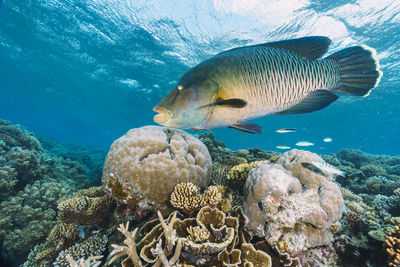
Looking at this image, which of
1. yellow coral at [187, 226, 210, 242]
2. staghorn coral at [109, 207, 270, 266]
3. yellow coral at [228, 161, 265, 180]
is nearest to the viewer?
staghorn coral at [109, 207, 270, 266]

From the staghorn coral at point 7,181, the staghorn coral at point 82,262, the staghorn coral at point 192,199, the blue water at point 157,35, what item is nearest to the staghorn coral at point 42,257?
the staghorn coral at point 82,262

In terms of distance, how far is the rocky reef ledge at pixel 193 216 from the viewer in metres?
2.30

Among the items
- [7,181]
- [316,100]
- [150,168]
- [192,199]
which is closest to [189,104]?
[316,100]

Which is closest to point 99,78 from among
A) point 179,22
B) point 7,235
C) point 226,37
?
point 179,22

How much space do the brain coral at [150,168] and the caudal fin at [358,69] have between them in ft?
9.60

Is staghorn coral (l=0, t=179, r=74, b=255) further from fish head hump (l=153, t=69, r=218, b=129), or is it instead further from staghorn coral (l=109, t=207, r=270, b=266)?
fish head hump (l=153, t=69, r=218, b=129)

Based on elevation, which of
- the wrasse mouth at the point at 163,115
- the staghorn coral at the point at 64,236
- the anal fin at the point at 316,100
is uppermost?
the wrasse mouth at the point at 163,115

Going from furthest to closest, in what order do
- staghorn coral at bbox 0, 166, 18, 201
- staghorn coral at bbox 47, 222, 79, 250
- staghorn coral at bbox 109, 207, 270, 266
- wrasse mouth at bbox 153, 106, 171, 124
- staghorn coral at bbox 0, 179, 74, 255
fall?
staghorn coral at bbox 0, 166, 18, 201, staghorn coral at bbox 0, 179, 74, 255, staghorn coral at bbox 47, 222, 79, 250, staghorn coral at bbox 109, 207, 270, 266, wrasse mouth at bbox 153, 106, 171, 124

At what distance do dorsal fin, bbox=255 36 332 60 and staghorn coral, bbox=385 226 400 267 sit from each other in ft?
8.98

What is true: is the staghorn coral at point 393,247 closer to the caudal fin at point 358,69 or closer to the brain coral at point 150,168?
the caudal fin at point 358,69

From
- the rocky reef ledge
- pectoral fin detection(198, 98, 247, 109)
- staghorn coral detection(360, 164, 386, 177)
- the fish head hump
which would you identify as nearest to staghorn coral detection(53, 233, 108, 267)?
the rocky reef ledge

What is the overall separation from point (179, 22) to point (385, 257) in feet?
56.7

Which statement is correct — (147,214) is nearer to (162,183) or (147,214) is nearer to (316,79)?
(162,183)

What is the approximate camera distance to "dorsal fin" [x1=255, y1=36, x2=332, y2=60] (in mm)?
1955
